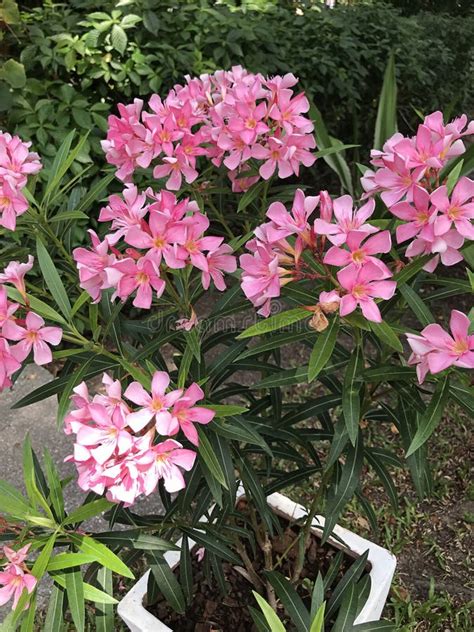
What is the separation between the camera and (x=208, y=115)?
4.07ft

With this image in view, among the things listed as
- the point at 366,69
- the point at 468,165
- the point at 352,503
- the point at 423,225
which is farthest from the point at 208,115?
the point at 366,69

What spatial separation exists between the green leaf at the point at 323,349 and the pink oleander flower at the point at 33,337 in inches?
14.8

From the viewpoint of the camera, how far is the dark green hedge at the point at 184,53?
8.77 feet

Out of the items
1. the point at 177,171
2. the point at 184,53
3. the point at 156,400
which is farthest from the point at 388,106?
the point at 156,400

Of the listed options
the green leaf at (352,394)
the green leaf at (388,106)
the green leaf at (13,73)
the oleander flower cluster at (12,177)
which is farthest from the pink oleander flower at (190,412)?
the green leaf at (13,73)

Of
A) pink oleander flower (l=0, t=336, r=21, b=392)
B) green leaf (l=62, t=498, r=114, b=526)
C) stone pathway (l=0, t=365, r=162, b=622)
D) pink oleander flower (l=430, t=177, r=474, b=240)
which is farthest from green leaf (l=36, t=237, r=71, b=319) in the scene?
stone pathway (l=0, t=365, r=162, b=622)

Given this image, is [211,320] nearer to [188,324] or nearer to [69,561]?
[188,324]

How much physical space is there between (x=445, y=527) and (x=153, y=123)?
5.76 ft

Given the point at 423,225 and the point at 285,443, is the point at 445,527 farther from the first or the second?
the point at 423,225

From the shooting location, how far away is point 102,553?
888mm

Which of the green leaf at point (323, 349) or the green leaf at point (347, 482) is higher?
the green leaf at point (323, 349)

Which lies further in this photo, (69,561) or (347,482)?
(347,482)

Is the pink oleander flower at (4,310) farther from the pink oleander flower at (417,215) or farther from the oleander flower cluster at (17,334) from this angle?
the pink oleander flower at (417,215)

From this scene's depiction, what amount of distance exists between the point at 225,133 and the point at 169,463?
68 centimetres
